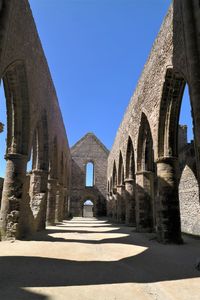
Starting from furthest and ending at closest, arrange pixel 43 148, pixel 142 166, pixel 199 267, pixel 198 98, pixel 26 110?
pixel 43 148 < pixel 142 166 < pixel 26 110 < pixel 198 98 < pixel 199 267

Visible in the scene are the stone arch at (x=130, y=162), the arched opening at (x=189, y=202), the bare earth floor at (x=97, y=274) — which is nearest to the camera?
the bare earth floor at (x=97, y=274)

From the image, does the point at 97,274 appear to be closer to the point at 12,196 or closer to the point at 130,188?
the point at 12,196

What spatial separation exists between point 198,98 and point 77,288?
345cm

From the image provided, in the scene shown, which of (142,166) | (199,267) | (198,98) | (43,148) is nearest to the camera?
(199,267)

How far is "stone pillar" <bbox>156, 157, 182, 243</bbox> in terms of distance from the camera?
21.8ft

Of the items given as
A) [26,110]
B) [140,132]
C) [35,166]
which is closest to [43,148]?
[35,166]

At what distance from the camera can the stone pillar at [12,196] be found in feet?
21.7

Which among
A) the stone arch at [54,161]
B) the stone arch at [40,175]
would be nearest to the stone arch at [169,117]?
the stone arch at [40,175]

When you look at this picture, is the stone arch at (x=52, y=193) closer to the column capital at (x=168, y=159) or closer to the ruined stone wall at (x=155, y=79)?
the ruined stone wall at (x=155, y=79)

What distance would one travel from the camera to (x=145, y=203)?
9.52 m

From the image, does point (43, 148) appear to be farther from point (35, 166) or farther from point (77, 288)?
point (77, 288)

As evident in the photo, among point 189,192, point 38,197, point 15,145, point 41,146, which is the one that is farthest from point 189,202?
point 15,145

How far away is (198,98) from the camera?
13.2 ft

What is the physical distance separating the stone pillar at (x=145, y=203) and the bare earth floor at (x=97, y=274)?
3.96 meters
